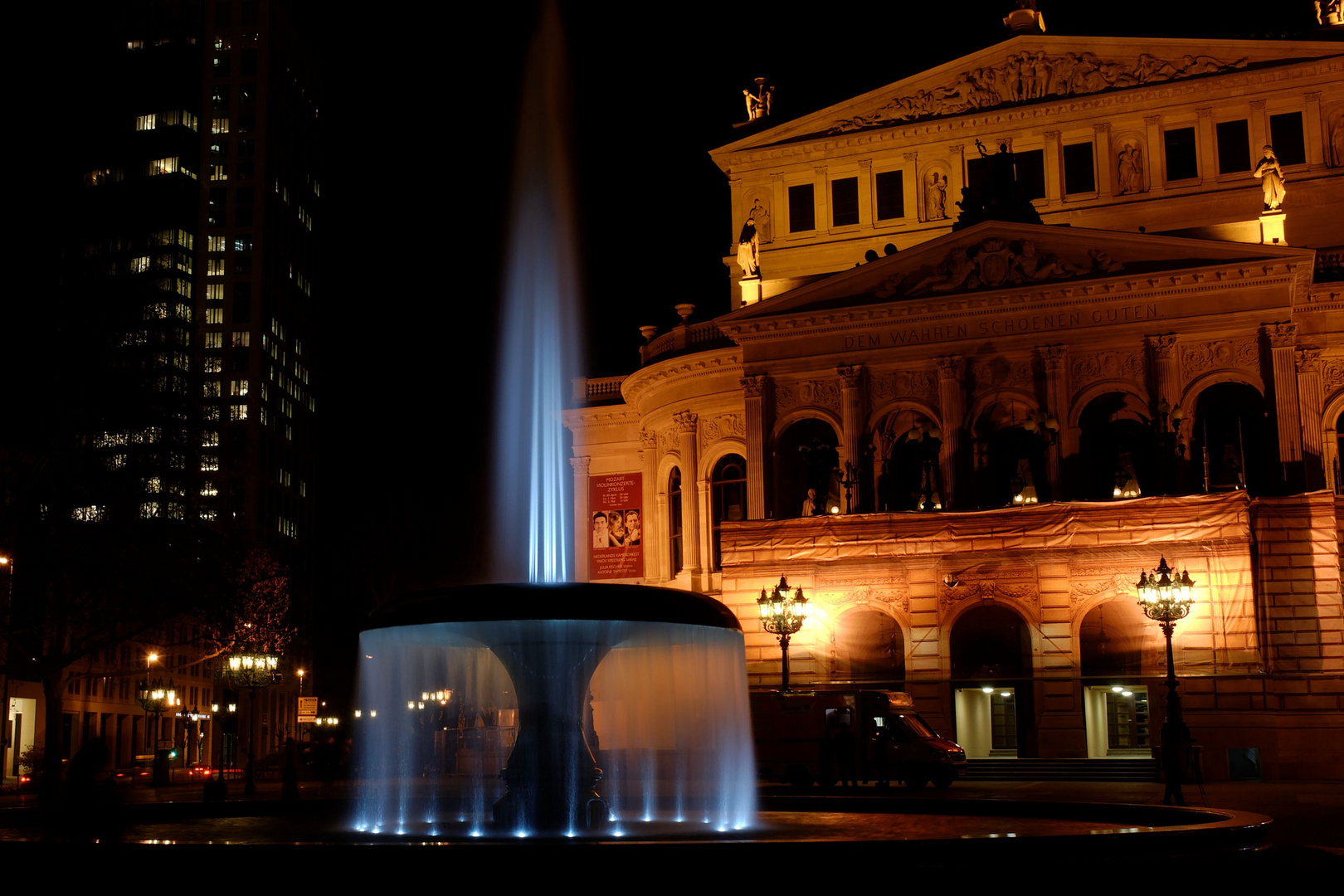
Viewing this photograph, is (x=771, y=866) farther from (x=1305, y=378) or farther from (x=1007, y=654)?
(x=1305, y=378)

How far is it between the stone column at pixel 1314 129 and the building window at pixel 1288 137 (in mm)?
270

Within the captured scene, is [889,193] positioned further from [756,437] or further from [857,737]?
[857,737]

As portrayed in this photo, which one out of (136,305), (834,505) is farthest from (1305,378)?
(136,305)

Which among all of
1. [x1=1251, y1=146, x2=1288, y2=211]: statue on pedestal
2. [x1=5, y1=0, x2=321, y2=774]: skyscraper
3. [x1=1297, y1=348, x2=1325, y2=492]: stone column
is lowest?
[x1=1297, y1=348, x2=1325, y2=492]: stone column

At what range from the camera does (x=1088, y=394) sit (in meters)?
39.8

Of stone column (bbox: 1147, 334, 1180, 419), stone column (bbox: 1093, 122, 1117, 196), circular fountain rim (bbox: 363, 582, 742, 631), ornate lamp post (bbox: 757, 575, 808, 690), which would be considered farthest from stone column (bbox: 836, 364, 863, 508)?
circular fountain rim (bbox: 363, 582, 742, 631)

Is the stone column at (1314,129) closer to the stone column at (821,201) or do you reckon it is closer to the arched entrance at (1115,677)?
the stone column at (821,201)

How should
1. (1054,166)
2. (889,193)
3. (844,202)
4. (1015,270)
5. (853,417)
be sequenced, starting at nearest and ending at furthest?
(1015,270), (853,417), (1054,166), (889,193), (844,202)

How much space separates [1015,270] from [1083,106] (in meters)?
8.59

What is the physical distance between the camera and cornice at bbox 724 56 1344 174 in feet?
143

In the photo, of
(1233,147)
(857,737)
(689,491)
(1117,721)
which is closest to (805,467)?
(689,491)

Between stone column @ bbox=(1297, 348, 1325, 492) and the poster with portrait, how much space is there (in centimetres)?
2033

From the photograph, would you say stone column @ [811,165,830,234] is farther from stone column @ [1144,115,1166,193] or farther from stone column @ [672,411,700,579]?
stone column @ [1144,115,1166,193]

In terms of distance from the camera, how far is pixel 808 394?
42438 millimetres
